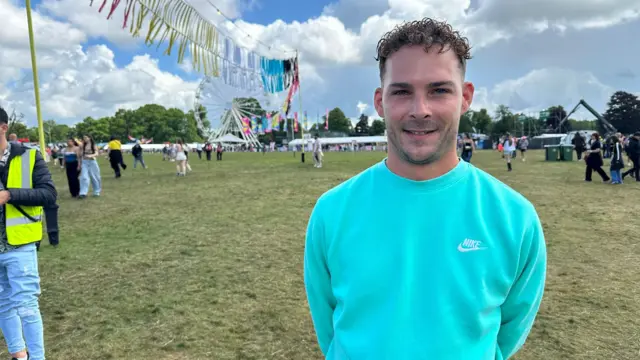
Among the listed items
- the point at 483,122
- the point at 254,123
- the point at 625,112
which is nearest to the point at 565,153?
the point at 254,123

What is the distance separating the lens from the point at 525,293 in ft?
4.89

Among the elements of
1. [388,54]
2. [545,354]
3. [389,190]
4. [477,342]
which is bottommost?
[545,354]

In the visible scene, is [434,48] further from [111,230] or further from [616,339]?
[111,230]

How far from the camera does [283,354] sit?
370 cm

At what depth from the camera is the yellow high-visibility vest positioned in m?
3.31

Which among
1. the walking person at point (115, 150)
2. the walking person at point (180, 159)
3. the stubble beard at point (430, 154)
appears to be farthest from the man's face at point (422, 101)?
the walking person at point (180, 159)

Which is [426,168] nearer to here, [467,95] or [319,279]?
[467,95]

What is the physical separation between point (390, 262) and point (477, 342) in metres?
0.38

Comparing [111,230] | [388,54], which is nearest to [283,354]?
[388,54]

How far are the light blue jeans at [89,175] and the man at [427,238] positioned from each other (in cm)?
1340

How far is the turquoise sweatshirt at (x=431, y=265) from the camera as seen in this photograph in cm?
134

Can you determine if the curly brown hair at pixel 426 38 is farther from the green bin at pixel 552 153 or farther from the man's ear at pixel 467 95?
the green bin at pixel 552 153

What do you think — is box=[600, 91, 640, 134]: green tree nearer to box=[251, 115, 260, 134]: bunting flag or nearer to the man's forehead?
box=[251, 115, 260, 134]: bunting flag

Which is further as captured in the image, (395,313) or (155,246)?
(155,246)
